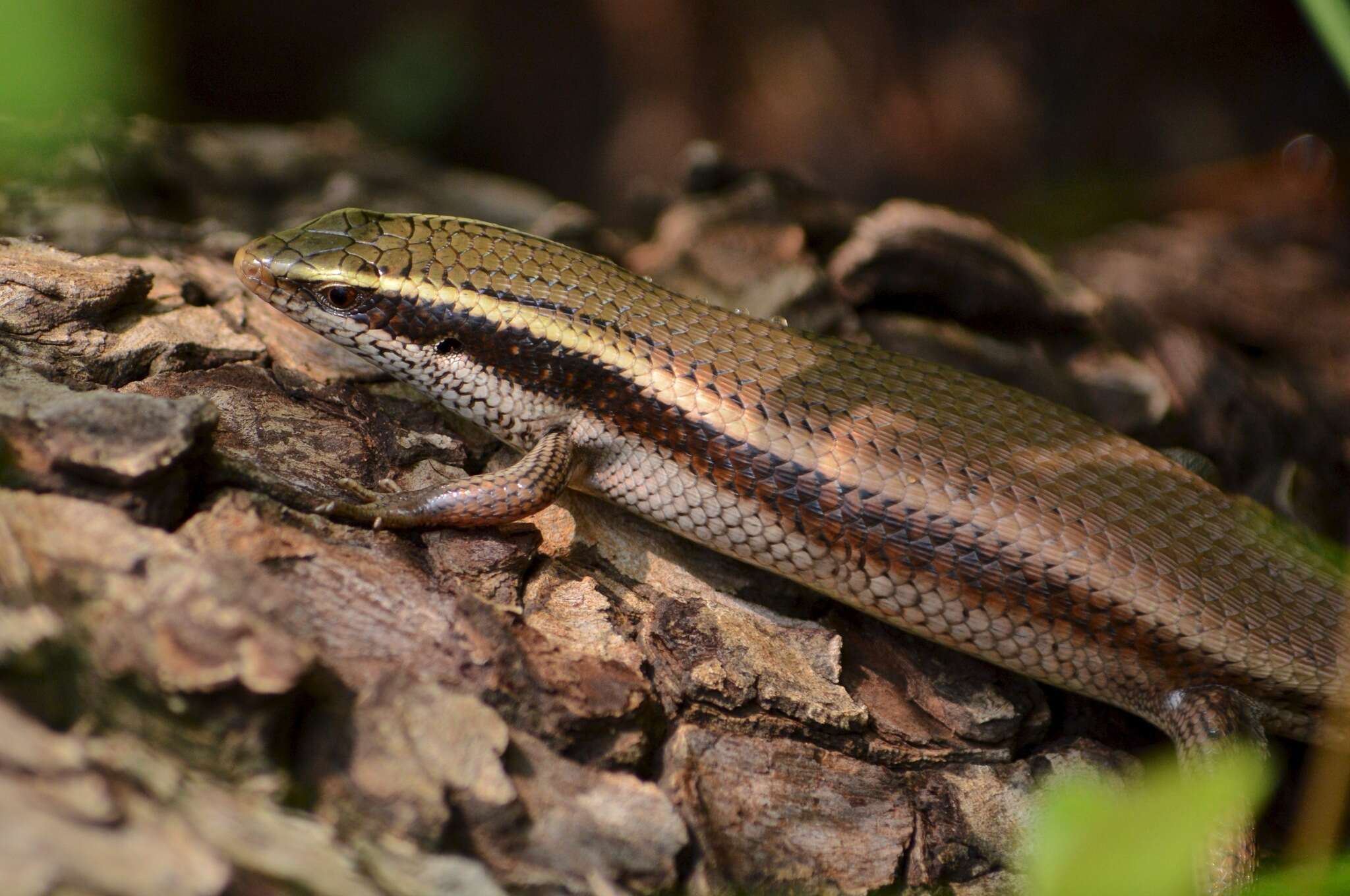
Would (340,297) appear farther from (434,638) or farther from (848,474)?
(848,474)

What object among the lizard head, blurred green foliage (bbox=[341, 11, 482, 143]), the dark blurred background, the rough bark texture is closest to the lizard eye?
the lizard head

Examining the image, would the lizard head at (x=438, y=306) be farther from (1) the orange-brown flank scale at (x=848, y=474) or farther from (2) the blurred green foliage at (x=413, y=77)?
(2) the blurred green foliage at (x=413, y=77)

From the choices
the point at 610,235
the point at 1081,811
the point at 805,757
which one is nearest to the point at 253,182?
the point at 610,235

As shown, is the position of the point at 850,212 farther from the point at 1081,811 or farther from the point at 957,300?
the point at 1081,811

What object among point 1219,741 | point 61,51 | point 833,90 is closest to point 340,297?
point 61,51

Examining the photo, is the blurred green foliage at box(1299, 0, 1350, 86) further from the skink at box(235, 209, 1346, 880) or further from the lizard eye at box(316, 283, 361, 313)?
the lizard eye at box(316, 283, 361, 313)
